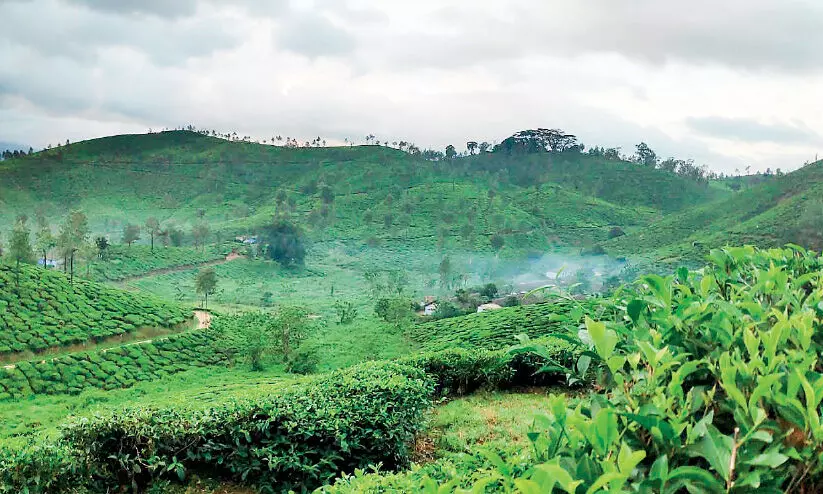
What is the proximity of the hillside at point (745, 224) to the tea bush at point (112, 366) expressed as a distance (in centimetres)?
2217

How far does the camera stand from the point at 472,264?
38.8m

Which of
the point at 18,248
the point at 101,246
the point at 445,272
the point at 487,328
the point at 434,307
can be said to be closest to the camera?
the point at 487,328

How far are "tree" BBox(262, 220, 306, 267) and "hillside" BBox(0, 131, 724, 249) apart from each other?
5.73 metres

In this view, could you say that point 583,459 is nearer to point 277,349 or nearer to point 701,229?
point 277,349

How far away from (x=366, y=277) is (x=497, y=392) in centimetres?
2921

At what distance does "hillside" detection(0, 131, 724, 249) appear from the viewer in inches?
1775

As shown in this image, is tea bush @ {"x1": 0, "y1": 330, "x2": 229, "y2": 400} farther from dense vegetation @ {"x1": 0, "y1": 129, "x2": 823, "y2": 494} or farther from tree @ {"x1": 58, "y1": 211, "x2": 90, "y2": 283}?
tree @ {"x1": 58, "y1": 211, "x2": 90, "y2": 283}

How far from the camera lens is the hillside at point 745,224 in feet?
88.9

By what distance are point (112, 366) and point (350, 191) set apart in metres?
36.7

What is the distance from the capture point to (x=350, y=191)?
5422 centimetres

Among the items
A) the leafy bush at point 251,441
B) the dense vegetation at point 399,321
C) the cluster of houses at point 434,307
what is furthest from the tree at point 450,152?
the leafy bush at point 251,441

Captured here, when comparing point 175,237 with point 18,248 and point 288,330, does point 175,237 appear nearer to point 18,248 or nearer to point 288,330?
point 18,248

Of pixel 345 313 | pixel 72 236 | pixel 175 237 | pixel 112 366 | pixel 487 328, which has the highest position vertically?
pixel 72 236

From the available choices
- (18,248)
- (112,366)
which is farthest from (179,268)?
(112,366)
